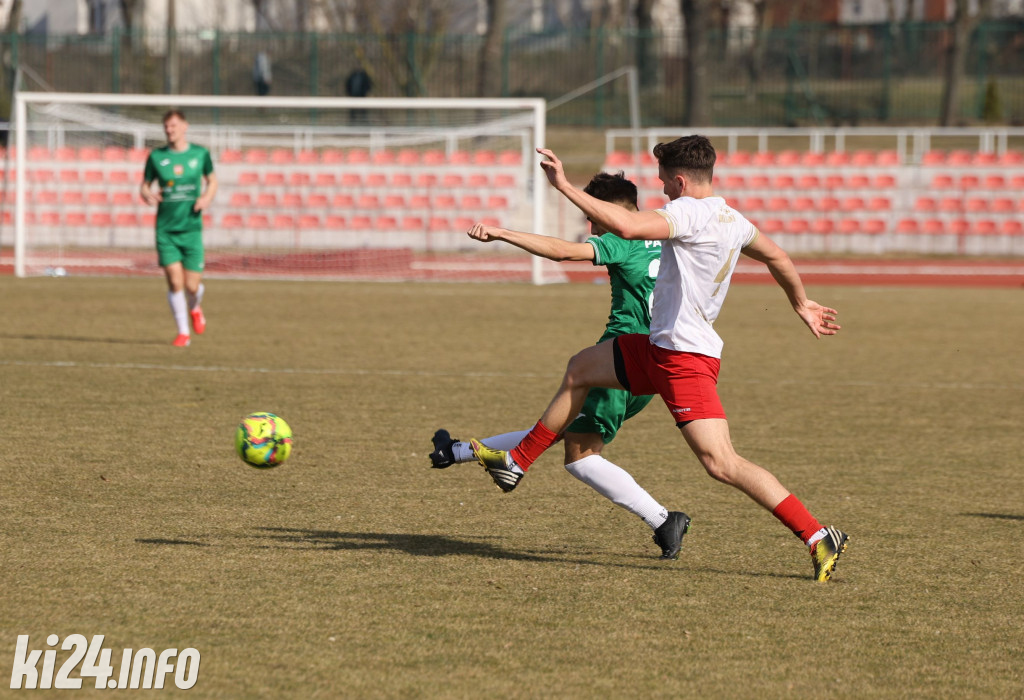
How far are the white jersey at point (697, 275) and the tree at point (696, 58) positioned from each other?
31.9 metres

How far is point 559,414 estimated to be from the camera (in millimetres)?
5410

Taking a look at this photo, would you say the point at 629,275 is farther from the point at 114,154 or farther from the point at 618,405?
the point at 114,154

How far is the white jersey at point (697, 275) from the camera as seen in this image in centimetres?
504

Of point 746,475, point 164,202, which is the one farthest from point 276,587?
point 164,202

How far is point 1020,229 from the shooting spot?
2722cm

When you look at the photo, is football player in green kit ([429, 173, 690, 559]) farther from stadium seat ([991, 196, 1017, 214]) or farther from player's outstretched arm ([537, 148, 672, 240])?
stadium seat ([991, 196, 1017, 214])

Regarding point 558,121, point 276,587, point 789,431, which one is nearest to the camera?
point 276,587

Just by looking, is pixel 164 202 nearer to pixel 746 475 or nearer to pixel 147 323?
pixel 147 323

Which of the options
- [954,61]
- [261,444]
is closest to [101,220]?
[261,444]

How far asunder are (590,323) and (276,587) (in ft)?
35.9

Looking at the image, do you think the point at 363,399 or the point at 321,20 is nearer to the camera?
the point at 363,399

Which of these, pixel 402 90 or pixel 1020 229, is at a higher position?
pixel 402 90

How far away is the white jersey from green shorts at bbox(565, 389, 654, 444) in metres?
0.44

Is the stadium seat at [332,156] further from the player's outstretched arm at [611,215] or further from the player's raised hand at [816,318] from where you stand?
the player's outstretched arm at [611,215]
